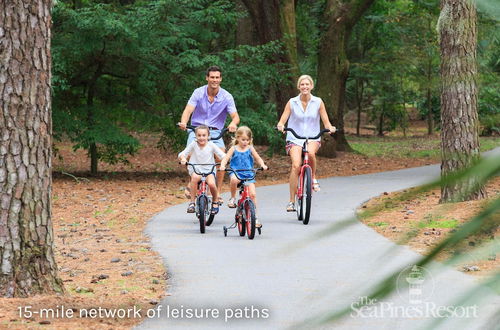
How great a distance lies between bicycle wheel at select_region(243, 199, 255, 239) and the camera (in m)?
9.46

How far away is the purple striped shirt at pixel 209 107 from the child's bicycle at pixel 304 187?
90cm

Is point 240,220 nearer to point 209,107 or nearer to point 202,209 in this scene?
point 202,209

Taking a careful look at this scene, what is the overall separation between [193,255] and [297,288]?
2163 mm

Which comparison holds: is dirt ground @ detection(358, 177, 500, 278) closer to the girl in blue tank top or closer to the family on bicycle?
the girl in blue tank top

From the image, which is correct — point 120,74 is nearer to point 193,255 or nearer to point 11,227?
point 193,255

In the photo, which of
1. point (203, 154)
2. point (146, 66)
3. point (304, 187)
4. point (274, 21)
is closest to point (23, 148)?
point (203, 154)

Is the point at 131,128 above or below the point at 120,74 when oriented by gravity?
below

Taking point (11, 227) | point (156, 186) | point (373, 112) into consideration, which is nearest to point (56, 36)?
point (156, 186)

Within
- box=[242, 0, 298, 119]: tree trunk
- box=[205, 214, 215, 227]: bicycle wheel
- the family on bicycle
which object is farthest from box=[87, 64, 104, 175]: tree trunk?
box=[205, 214, 215, 227]: bicycle wheel

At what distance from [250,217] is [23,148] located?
3.88 meters

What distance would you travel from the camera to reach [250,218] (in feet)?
31.3

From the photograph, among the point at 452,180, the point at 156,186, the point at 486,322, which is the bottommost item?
the point at 156,186

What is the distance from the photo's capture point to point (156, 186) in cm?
1786

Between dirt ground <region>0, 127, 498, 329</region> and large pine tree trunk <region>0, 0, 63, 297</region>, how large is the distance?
0.81 ft
